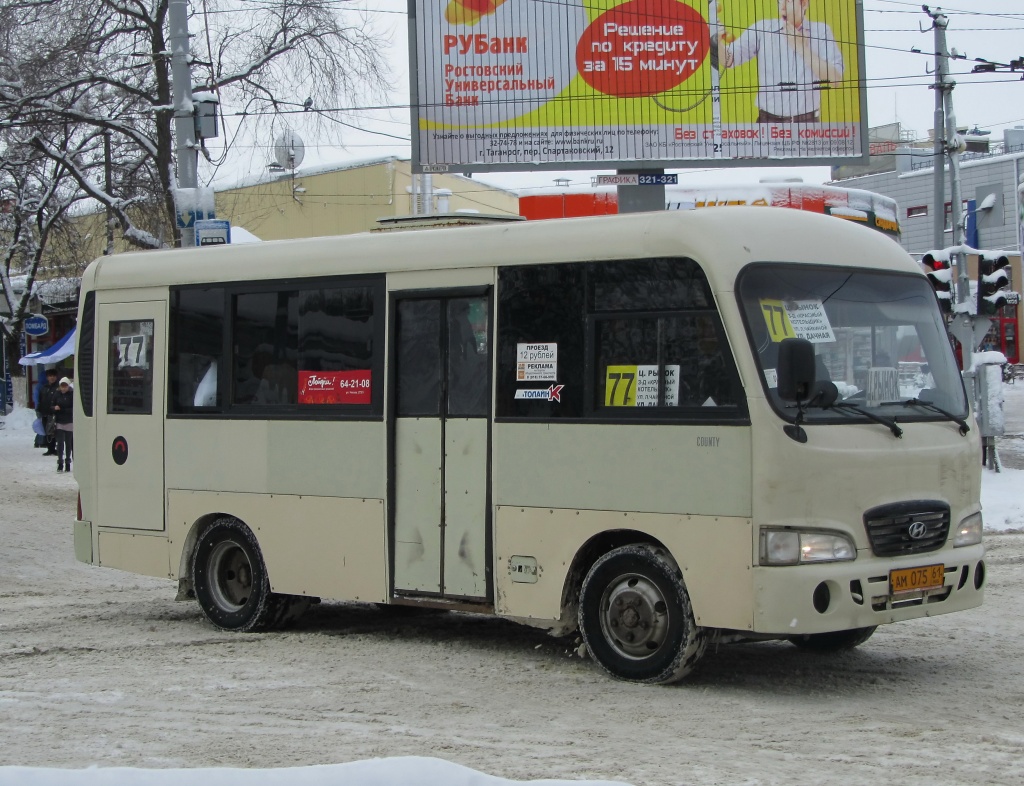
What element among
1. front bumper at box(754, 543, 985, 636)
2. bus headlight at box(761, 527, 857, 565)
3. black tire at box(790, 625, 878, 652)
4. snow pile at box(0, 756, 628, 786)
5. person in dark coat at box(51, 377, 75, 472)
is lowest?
black tire at box(790, 625, 878, 652)

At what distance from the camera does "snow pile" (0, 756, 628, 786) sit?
509cm

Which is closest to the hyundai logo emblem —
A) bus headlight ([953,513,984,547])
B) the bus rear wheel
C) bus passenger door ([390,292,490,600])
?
bus headlight ([953,513,984,547])

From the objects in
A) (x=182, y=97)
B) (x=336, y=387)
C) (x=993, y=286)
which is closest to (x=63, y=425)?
(x=182, y=97)

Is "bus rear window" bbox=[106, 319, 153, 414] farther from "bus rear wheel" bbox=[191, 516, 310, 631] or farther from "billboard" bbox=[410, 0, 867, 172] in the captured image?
"billboard" bbox=[410, 0, 867, 172]

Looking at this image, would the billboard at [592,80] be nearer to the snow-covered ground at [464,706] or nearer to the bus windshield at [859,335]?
the snow-covered ground at [464,706]

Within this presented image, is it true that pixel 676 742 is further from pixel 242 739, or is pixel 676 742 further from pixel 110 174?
pixel 110 174

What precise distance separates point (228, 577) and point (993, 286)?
1455 centimetres

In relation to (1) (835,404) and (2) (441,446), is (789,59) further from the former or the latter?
(1) (835,404)

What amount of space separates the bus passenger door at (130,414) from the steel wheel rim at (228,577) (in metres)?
0.56

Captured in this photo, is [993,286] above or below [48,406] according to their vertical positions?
above

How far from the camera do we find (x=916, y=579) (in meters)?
8.25

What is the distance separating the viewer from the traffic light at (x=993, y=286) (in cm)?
2155

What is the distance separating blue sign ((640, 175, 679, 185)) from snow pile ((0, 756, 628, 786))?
63.9 feet

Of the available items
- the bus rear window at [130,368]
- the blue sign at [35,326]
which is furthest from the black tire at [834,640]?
the blue sign at [35,326]
